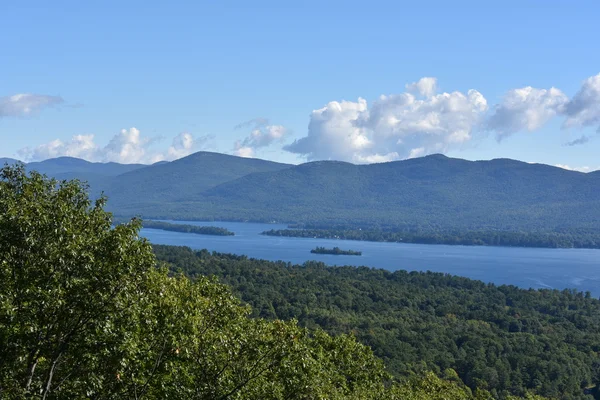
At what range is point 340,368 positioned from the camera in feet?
47.8

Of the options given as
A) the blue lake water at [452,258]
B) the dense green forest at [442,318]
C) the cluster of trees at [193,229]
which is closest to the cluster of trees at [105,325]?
the dense green forest at [442,318]

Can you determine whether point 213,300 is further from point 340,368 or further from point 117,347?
point 340,368

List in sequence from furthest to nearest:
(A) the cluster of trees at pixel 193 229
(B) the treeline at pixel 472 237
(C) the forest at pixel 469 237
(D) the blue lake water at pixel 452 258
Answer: (A) the cluster of trees at pixel 193 229 < (C) the forest at pixel 469 237 < (B) the treeline at pixel 472 237 < (D) the blue lake water at pixel 452 258

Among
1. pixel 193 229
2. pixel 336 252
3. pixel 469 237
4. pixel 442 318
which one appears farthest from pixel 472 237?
pixel 442 318

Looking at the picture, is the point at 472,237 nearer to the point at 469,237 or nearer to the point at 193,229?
the point at 469,237

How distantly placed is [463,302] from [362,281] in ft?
39.3

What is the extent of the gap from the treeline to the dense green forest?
78.0m

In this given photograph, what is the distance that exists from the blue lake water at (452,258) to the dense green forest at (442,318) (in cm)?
1953

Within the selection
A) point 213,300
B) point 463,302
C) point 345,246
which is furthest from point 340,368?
point 345,246

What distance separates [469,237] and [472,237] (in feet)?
2.44

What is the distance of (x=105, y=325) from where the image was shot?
336 inches

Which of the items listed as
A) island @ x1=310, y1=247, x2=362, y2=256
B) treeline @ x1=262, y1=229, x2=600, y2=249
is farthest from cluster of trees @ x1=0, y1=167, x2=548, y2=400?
treeline @ x1=262, y1=229, x2=600, y2=249

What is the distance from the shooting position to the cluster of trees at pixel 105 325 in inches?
334

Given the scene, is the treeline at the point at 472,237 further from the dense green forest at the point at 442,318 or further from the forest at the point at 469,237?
the dense green forest at the point at 442,318
